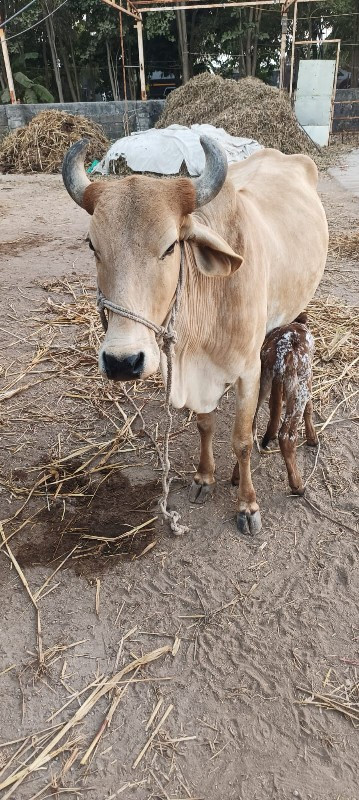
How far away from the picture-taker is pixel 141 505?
3.10 m

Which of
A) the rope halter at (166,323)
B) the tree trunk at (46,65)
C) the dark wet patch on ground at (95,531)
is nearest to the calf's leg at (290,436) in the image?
the rope halter at (166,323)

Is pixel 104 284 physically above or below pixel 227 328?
above

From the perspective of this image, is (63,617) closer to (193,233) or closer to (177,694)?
(177,694)

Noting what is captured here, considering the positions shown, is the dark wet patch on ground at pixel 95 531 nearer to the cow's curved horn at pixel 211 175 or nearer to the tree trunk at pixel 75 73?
the cow's curved horn at pixel 211 175

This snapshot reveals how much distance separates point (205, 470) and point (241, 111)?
1268 centimetres

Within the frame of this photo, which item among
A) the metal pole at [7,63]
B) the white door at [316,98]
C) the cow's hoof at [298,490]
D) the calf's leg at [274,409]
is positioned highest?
the metal pole at [7,63]

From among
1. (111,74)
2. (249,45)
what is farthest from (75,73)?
(249,45)

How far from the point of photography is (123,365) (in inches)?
73.7

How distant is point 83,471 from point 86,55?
914 inches

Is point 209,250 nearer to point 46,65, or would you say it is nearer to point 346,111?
point 346,111

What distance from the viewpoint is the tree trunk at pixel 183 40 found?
19.5m

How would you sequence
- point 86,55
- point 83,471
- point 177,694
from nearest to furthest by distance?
point 177,694 → point 83,471 → point 86,55

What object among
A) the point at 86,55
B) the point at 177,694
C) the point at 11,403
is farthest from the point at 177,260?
the point at 86,55

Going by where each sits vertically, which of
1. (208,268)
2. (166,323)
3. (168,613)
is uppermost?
(208,268)
